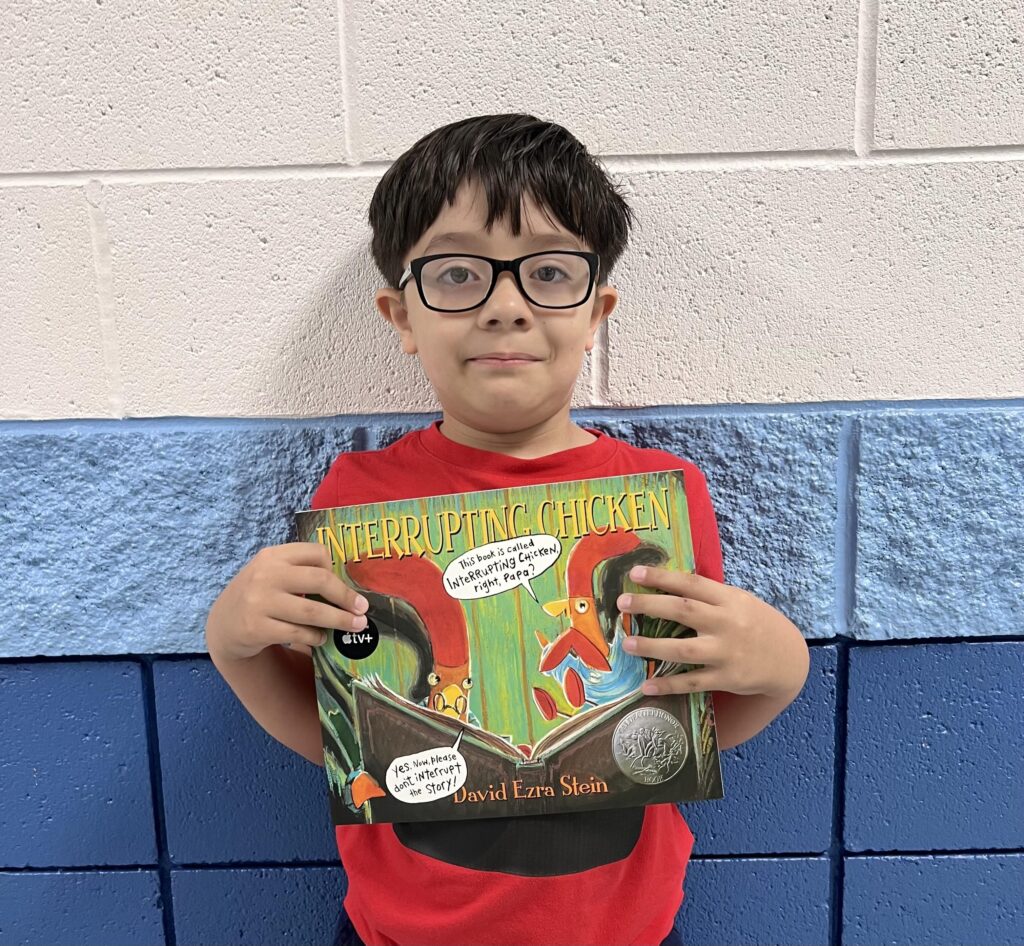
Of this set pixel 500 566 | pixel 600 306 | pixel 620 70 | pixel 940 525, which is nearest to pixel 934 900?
pixel 940 525

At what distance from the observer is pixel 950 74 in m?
1.00

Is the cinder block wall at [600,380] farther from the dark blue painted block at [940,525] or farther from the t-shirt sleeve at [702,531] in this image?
the t-shirt sleeve at [702,531]

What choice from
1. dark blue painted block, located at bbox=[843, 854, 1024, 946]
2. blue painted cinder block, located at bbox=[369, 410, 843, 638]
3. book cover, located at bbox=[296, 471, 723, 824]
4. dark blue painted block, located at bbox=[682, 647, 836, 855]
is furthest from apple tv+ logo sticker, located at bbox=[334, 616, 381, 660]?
dark blue painted block, located at bbox=[843, 854, 1024, 946]

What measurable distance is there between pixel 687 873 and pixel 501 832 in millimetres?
495

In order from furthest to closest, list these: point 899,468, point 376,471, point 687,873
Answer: point 687,873 → point 899,468 → point 376,471

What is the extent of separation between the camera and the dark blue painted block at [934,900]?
3.80ft

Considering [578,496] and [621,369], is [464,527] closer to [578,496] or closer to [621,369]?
[578,496]

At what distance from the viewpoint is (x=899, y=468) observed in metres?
1.06

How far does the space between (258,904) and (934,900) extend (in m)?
1.11

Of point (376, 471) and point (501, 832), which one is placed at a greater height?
point (376, 471)

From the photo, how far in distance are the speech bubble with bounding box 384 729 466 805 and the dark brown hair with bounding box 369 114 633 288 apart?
0.56m

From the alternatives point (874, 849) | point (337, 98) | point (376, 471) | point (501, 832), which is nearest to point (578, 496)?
point (376, 471)

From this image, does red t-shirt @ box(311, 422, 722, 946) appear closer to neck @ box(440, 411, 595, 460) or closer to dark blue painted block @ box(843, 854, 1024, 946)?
neck @ box(440, 411, 595, 460)

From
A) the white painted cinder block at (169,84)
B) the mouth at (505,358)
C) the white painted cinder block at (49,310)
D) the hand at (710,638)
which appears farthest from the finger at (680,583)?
the white painted cinder block at (49,310)
